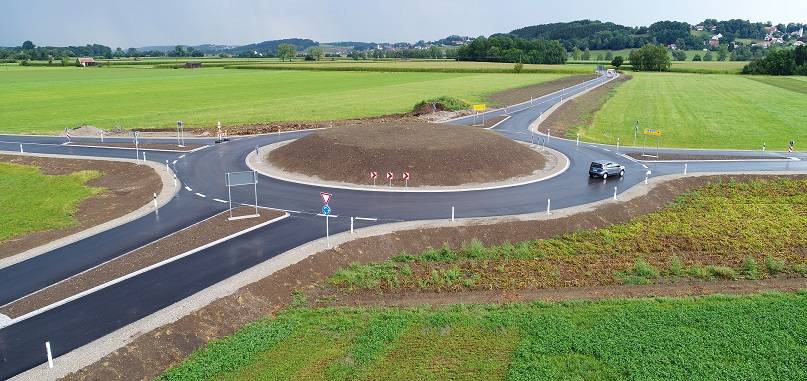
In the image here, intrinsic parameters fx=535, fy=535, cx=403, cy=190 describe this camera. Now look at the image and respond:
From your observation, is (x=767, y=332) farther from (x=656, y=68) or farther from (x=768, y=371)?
(x=656, y=68)

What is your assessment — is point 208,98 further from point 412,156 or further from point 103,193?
point 412,156

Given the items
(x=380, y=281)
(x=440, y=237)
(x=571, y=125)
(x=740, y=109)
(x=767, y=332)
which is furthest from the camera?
(x=740, y=109)

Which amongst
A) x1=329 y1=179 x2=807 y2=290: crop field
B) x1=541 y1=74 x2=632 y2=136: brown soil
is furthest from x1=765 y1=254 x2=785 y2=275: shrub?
x1=541 y1=74 x2=632 y2=136: brown soil

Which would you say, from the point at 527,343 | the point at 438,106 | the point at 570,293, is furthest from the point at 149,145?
the point at 527,343

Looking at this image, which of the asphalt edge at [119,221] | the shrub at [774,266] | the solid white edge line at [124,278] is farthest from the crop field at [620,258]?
the asphalt edge at [119,221]

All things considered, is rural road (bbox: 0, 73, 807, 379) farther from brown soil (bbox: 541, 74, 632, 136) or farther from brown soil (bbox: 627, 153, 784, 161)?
brown soil (bbox: 541, 74, 632, 136)

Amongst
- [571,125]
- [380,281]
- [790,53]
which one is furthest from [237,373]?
[790,53]
